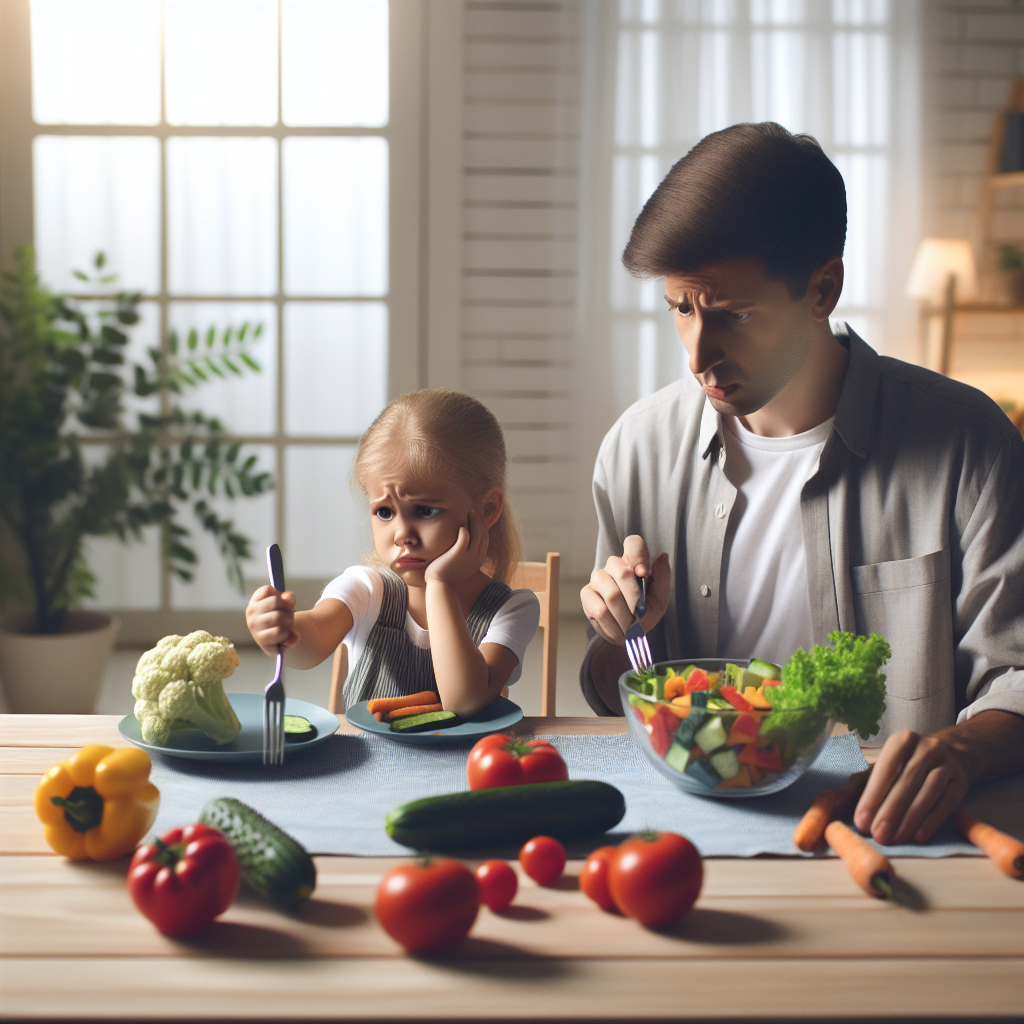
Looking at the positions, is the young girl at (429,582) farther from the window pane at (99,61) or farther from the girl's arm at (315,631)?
the window pane at (99,61)

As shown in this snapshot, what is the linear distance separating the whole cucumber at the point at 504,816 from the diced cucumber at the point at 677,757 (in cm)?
9

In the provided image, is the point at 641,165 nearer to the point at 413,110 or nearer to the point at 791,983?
the point at 413,110

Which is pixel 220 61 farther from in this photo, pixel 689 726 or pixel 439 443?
pixel 689 726

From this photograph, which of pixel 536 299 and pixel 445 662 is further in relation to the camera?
pixel 536 299

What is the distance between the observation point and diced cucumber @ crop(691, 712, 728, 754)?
3.29 ft

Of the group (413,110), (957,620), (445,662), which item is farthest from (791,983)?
(413,110)

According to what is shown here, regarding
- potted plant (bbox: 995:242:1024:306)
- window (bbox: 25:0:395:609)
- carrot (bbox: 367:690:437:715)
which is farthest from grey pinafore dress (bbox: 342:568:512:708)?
potted plant (bbox: 995:242:1024:306)

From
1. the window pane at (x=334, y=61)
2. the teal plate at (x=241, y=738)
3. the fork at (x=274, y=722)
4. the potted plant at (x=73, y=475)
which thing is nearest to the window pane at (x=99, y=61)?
the window pane at (x=334, y=61)

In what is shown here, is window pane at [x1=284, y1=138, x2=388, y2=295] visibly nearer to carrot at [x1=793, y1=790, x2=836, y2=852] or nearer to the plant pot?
the plant pot

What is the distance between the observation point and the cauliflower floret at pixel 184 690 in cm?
118

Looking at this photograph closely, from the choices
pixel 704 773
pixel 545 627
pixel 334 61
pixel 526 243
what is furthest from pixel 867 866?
pixel 334 61

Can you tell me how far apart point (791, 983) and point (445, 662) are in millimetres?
707

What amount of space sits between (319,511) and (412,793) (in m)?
3.02

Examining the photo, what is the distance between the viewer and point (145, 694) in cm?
119
